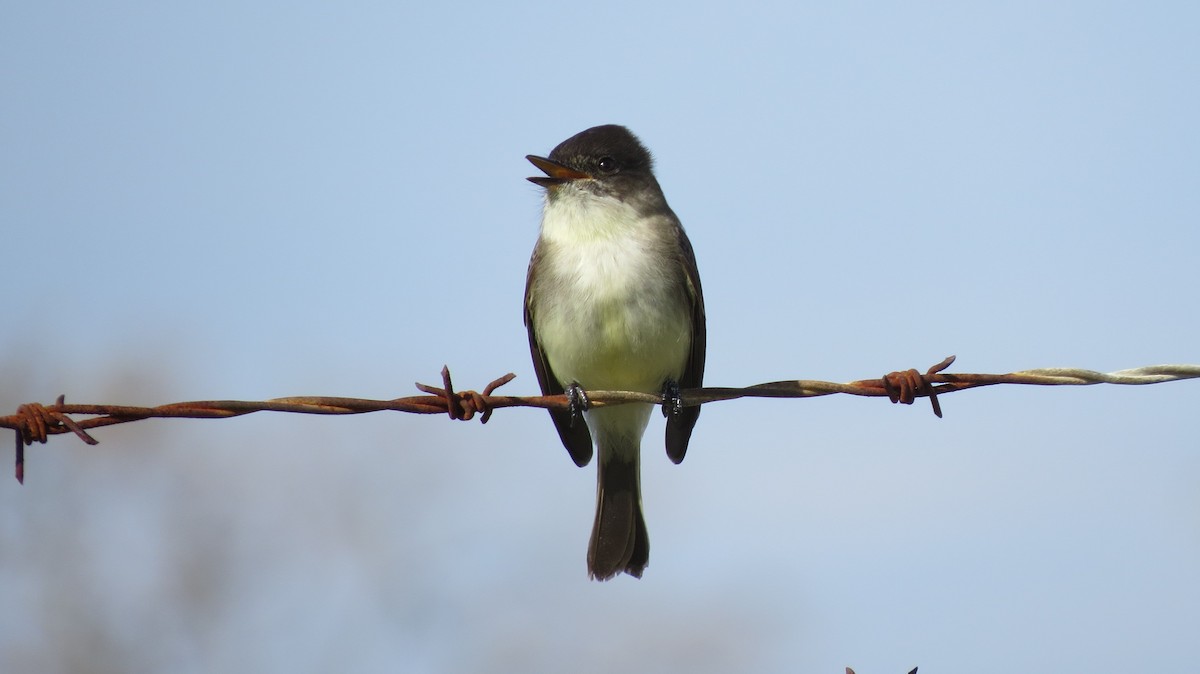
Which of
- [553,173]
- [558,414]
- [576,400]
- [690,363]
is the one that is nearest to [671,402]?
[576,400]

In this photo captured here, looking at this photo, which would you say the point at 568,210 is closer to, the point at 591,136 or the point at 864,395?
the point at 591,136

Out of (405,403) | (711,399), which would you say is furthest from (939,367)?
(405,403)

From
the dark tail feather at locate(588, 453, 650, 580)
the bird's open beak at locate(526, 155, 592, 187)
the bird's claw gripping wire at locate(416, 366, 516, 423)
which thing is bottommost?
the dark tail feather at locate(588, 453, 650, 580)

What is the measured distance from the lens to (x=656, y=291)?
5.37m

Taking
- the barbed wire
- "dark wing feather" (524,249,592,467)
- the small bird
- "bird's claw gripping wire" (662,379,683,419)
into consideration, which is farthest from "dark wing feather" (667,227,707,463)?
the barbed wire

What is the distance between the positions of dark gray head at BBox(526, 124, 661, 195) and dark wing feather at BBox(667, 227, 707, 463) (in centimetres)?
35

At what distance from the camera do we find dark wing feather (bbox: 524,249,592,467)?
578cm

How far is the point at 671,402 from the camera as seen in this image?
523 cm

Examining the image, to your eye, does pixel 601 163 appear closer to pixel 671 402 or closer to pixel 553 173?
pixel 553 173

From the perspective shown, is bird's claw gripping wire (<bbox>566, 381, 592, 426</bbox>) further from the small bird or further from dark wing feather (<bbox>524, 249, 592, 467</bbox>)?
dark wing feather (<bbox>524, 249, 592, 467</bbox>)

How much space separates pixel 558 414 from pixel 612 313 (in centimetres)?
76

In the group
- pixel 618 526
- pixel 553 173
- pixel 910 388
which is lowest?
pixel 618 526

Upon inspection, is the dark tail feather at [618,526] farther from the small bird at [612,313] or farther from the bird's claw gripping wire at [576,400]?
the bird's claw gripping wire at [576,400]

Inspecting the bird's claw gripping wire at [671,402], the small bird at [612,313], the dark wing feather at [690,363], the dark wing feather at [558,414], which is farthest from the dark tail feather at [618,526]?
the bird's claw gripping wire at [671,402]
